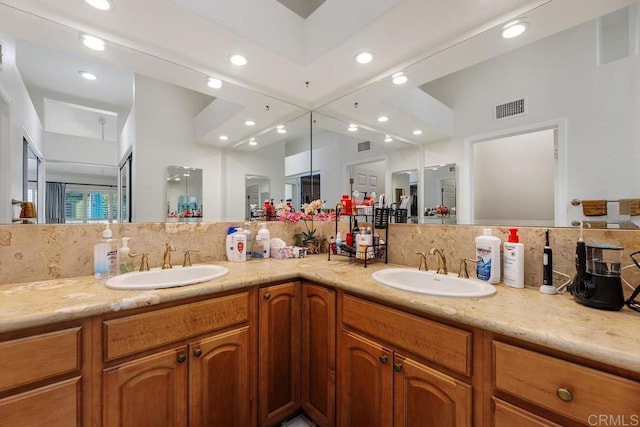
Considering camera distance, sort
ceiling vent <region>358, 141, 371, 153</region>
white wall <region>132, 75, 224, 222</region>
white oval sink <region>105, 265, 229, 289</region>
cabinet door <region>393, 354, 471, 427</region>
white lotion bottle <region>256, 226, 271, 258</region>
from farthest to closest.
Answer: ceiling vent <region>358, 141, 371, 153</region> → white lotion bottle <region>256, 226, 271, 258</region> → white wall <region>132, 75, 224, 222</region> → white oval sink <region>105, 265, 229, 289</region> → cabinet door <region>393, 354, 471, 427</region>

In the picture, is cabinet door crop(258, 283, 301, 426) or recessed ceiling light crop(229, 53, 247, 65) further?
recessed ceiling light crop(229, 53, 247, 65)

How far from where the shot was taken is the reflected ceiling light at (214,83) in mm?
1861

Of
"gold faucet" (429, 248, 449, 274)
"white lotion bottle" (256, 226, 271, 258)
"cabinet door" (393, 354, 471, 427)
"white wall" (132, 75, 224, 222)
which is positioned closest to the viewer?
"cabinet door" (393, 354, 471, 427)

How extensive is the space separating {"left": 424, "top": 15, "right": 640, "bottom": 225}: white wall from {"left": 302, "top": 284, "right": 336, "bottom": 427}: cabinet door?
91 cm

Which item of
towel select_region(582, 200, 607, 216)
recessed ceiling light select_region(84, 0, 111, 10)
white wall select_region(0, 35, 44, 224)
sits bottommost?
towel select_region(582, 200, 607, 216)

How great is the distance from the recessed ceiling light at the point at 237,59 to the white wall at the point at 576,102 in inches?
52.9

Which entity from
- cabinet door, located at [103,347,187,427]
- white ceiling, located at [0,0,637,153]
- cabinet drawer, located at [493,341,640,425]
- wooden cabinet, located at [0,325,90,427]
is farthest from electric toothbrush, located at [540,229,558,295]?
wooden cabinet, located at [0,325,90,427]

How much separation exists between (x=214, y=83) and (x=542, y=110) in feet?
6.25

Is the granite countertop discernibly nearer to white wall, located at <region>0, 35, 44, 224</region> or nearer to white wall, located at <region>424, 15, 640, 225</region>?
white wall, located at <region>0, 35, 44, 224</region>

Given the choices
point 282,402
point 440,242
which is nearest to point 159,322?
point 282,402

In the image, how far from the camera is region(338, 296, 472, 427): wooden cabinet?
3.08 feet

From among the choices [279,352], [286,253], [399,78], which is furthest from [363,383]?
[399,78]

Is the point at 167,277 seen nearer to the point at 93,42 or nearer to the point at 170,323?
the point at 170,323

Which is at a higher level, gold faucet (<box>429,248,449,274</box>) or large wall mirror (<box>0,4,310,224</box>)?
large wall mirror (<box>0,4,310,224</box>)
